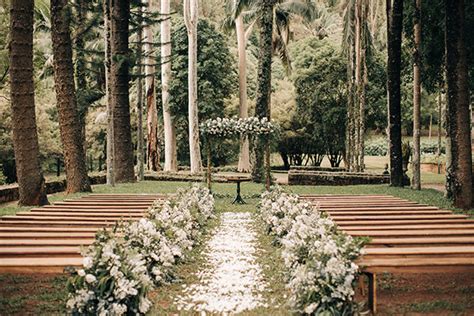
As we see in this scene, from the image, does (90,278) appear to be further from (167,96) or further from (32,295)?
(167,96)

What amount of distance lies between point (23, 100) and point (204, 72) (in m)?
20.9

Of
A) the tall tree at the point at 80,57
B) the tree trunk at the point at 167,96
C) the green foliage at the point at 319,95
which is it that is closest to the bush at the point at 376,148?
the green foliage at the point at 319,95

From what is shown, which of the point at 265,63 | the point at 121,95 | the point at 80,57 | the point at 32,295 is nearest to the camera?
the point at 32,295

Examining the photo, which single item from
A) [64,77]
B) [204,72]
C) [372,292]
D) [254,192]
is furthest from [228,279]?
[204,72]

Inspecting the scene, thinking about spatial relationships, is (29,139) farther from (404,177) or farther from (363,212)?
(404,177)

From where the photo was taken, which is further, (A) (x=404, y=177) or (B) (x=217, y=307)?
(A) (x=404, y=177)

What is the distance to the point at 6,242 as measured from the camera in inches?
241

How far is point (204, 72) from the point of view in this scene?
32.4m

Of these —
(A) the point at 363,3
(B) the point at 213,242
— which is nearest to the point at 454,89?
(B) the point at 213,242

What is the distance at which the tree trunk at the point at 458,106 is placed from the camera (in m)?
12.1

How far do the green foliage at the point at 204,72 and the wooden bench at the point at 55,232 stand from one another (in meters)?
21.4

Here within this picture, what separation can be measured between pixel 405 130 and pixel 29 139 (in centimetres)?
4959

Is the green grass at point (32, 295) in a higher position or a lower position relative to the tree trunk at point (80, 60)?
lower

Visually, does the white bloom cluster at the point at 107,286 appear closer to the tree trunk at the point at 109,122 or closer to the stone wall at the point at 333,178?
the tree trunk at the point at 109,122
